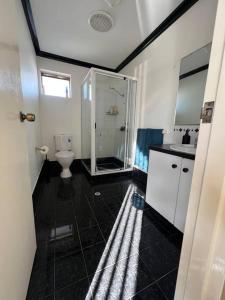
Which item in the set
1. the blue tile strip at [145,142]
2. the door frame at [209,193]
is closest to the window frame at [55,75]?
the blue tile strip at [145,142]

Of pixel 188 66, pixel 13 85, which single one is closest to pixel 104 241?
pixel 13 85

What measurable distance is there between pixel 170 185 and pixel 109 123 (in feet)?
7.08

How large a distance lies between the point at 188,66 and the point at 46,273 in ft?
8.23

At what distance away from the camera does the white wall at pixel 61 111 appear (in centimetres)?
296

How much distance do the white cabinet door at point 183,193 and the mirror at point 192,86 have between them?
684 millimetres

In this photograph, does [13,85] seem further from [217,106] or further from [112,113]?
[112,113]

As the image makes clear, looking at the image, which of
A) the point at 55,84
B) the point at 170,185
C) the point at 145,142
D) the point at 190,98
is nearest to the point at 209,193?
the point at 170,185

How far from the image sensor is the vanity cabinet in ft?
3.97

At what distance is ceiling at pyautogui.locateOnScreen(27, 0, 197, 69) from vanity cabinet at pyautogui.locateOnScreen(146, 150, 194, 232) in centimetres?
185

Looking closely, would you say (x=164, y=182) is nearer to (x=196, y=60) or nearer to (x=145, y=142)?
(x=145, y=142)

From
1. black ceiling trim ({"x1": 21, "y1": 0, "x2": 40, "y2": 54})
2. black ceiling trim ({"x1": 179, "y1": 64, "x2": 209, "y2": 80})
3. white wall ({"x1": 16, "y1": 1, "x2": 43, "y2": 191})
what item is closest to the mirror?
black ceiling trim ({"x1": 179, "y1": 64, "x2": 209, "y2": 80})

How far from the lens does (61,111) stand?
313cm

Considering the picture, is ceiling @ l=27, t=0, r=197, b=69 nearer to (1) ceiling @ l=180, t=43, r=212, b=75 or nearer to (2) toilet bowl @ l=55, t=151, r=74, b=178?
(1) ceiling @ l=180, t=43, r=212, b=75

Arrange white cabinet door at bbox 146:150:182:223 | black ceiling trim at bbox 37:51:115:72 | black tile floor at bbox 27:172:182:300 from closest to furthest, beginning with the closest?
black tile floor at bbox 27:172:182:300, white cabinet door at bbox 146:150:182:223, black ceiling trim at bbox 37:51:115:72
